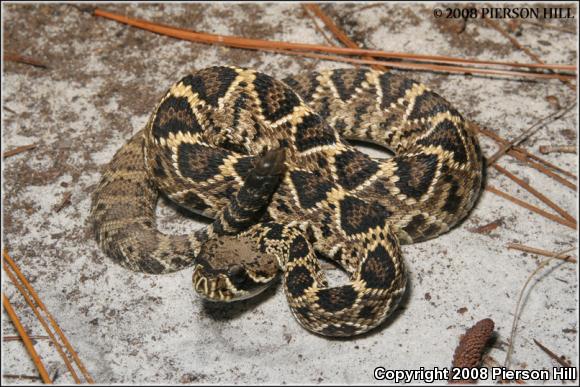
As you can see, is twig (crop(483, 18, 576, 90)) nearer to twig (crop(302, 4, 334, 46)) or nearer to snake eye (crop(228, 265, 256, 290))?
twig (crop(302, 4, 334, 46))

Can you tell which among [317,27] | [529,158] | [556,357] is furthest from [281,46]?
[556,357]

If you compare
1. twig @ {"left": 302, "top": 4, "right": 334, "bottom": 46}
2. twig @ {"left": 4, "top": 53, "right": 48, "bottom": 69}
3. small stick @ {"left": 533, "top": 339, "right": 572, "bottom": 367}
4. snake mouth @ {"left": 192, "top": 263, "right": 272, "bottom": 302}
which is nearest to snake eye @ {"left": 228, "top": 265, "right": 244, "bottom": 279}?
snake mouth @ {"left": 192, "top": 263, "right": 272, "bottom": 302}

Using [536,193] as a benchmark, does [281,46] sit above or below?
above

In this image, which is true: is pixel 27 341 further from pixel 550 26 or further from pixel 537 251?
pixel 550 26

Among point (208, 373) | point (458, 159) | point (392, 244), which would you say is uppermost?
point (458, 159)

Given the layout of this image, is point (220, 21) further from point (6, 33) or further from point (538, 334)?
point (538, 334)

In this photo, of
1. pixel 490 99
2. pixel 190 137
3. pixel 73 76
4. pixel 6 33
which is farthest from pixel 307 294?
pixel 6 33

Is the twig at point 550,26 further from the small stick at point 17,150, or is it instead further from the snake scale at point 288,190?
the small stick at point 17,150
